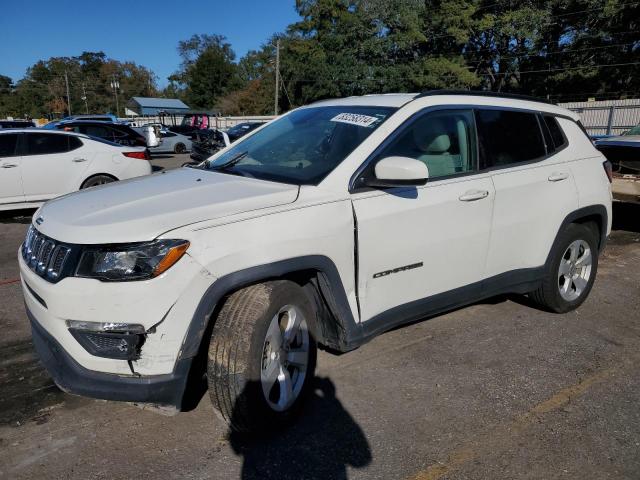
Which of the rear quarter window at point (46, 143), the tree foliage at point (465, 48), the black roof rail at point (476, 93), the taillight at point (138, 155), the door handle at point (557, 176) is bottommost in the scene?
the taillight at point (138, 155)

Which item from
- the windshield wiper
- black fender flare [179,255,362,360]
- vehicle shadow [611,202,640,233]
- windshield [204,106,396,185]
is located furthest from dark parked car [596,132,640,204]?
black fender flare [179,255,362,360]

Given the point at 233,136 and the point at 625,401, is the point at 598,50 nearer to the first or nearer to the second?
the point at 233,136

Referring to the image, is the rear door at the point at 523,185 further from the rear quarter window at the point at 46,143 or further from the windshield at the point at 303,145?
the rear quarter window at the point at 46,143

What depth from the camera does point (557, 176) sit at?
13.5ft

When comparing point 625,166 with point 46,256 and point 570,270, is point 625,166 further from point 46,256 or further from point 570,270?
point 46,256

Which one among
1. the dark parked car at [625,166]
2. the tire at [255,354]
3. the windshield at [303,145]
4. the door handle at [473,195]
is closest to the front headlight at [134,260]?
the tire at [255,354]

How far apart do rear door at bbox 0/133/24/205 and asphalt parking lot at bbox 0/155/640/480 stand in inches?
212

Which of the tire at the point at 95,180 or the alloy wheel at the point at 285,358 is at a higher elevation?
the tire at the point at 95,180

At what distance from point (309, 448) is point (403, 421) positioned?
59cm

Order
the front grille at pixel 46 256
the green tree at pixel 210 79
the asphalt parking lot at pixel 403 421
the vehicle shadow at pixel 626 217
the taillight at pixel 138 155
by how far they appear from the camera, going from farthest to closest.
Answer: the green tree at pixel 210 79 → the taillight at pixel 138 155 → the vehicle shadow at pixel 626 217 → the asphalt parking lot at pixel 403 421 → the front grille at pixel 46 256

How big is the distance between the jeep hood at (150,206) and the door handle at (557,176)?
2246mm

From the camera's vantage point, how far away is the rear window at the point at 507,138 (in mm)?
3768

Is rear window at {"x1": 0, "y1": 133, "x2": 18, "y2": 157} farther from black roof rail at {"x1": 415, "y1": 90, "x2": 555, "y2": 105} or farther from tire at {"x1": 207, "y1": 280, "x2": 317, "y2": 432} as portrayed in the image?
tire at {"x1": 207, "y1": 280, "x2": 317, "y2": 432}

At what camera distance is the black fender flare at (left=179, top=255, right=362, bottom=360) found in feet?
8.08
